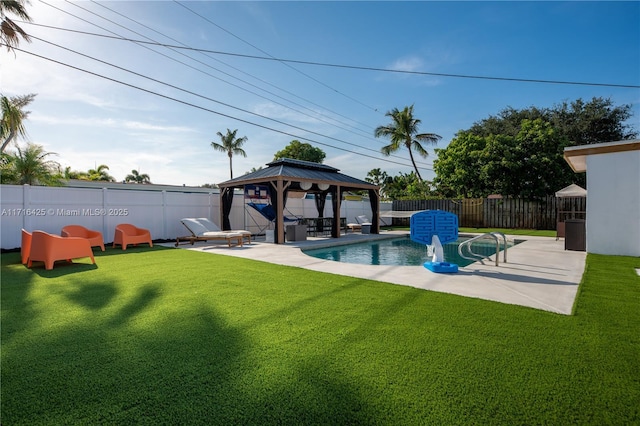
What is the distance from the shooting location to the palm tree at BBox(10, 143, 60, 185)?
14.5 meters

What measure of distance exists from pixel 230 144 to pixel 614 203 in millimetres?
33489

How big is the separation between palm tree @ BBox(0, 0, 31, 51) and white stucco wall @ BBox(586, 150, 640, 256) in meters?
16.6

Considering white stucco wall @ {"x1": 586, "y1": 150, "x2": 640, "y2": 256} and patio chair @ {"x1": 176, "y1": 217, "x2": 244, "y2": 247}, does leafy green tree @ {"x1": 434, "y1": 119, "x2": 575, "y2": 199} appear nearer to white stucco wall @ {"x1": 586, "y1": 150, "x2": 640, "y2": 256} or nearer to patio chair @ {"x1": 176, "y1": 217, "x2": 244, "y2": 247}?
white stucco wall @ {"x1": 586, "y1": 150, "x2": 640, "y2": 256}

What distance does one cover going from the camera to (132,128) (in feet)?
42.2

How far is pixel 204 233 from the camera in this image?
10727 mm

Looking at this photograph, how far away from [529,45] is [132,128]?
16123mm

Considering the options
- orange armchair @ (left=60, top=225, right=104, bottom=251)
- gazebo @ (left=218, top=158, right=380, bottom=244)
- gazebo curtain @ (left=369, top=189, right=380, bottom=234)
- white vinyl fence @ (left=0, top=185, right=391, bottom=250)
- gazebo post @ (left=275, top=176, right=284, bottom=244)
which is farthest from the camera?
gazebo curtain @ (left=369, top=189, right=380, bottom=234)

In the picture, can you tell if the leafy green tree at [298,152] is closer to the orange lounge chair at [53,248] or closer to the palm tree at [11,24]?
the palm tree at [11,24]

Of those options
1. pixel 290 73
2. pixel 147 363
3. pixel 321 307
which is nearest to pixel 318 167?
pixel 290 73

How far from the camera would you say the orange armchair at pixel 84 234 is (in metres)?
8.31

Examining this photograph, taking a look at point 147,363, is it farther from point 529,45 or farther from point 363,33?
point 529,45

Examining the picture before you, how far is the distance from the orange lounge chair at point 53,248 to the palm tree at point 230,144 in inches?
1189

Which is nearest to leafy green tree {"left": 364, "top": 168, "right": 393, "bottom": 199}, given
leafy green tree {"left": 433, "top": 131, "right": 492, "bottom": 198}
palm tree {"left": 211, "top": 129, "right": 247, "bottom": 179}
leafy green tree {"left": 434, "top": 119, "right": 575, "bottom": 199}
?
palm tree {"left": 211, "top": 129, "right": 247, "bottom": 179}

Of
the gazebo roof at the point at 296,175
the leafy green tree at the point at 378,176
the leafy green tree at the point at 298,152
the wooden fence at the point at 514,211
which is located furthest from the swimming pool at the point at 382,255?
the leafy green tree at the point at 378,176
